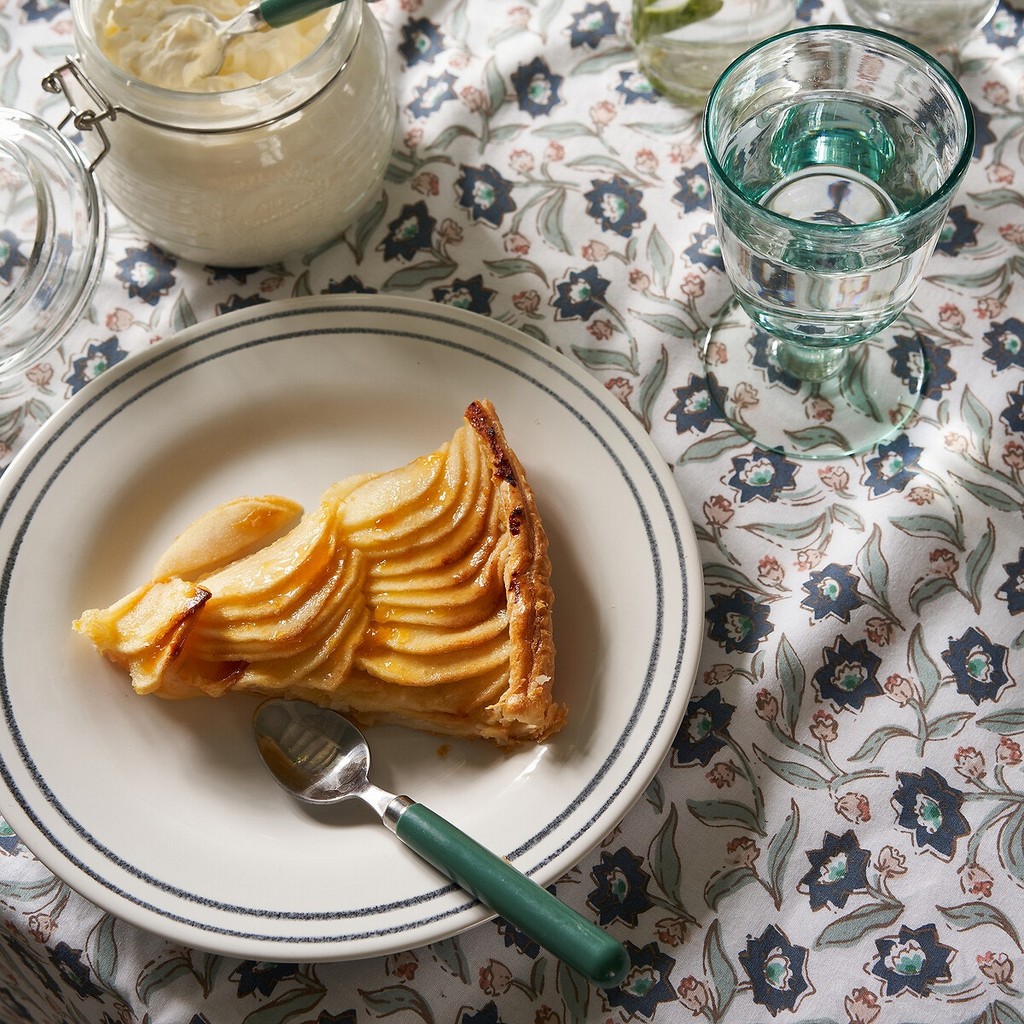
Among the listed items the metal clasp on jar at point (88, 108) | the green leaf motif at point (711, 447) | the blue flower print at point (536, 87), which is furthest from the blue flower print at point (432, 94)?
the green leaf motif at point (711, 447)

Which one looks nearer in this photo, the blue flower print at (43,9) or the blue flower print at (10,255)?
the blue flower print at (10,255)

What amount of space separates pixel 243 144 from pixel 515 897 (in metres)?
1.17

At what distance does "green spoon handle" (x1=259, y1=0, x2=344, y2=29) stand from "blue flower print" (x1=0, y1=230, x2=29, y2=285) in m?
0.57

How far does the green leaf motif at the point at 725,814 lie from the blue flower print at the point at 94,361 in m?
1.25

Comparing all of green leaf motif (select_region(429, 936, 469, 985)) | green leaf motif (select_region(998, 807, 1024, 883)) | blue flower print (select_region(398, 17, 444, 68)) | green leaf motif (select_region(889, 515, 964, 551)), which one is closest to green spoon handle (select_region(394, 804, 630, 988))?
green leaf motif (select_region(429, 936, 469, 985))

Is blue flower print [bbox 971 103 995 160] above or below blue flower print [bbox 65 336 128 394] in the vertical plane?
below

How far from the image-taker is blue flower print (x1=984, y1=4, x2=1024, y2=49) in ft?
7.21

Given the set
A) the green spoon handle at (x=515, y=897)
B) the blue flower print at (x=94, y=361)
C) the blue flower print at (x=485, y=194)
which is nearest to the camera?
the green spoon handle at (x=515, y=897)

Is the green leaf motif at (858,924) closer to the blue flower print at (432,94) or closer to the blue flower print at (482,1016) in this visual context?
the blue flower print at (482,1016)

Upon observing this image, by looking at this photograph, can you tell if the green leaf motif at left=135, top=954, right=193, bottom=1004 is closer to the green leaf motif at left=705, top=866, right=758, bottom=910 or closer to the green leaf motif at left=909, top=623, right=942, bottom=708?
the green leaf motif at left=705, top=866, right=758, bottom=910

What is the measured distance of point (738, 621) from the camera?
70.9 inches

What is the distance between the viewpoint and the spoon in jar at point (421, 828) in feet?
4.59

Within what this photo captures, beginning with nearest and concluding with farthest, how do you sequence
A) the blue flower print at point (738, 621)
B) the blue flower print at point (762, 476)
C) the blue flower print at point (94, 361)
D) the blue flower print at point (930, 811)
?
the blue flower print at point (930, 811), the blue flower print at point (738, 621), the blue flower print at point (762, 476), the blue flower print at point (94, 361)

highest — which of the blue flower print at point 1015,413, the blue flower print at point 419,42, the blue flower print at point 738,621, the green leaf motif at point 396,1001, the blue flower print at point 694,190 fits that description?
the blue flower print at point 419,42
